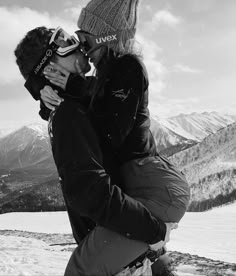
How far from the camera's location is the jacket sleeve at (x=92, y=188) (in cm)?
178

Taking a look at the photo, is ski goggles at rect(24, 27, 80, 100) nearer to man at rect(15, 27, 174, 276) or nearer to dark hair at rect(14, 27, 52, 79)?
dark hair at rect(14, 27, 52, 79)

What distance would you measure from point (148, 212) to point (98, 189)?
0.30 meters

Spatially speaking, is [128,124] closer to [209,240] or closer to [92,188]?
[92,188]

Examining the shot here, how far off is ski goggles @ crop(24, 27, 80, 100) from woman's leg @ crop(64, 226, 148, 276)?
0.92 m

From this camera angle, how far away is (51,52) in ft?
6.96

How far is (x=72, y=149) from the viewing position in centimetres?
183

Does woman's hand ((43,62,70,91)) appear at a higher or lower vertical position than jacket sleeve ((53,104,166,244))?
higher

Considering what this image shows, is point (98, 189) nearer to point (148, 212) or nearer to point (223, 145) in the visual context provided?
point (148, 212)

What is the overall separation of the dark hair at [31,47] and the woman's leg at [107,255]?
1.05m

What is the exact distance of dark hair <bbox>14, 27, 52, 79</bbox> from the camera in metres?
2.14

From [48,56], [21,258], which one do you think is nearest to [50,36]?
[48,56]

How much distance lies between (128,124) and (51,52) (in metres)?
0.63

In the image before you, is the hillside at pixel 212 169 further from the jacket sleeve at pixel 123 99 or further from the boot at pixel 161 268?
the jacket sleeve at pixel 123 99

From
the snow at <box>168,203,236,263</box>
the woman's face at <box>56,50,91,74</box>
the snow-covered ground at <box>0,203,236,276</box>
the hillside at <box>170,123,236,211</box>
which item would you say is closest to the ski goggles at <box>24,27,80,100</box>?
the woman's face at <box>56,50,91,74</box>
